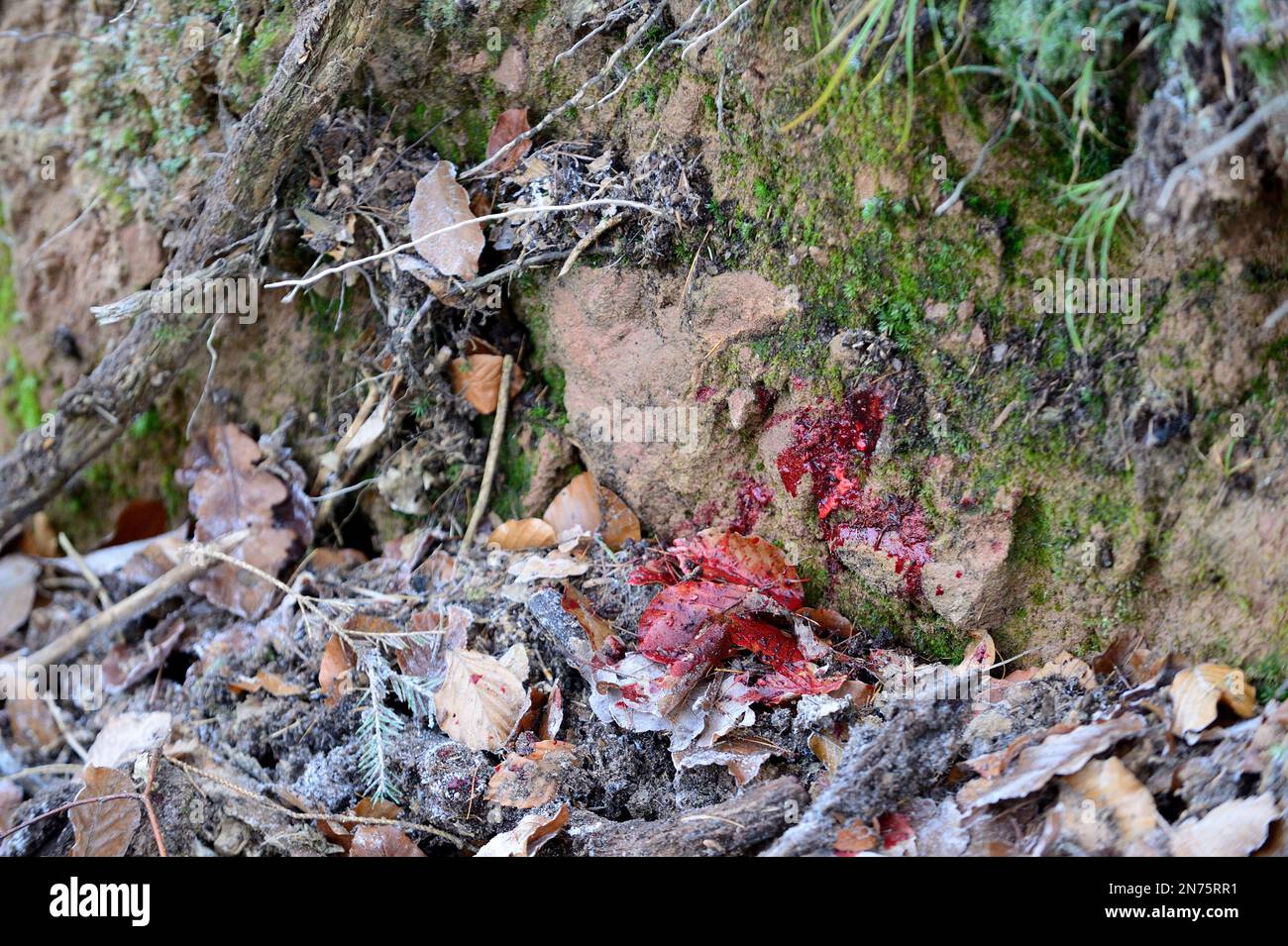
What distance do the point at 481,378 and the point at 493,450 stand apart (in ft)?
0.81

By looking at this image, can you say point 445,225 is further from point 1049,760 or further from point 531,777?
point 1049,760

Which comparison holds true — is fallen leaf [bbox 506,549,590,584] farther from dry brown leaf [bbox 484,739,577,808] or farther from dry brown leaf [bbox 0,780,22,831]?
dry brown leaf [bbox 0,780,22,831]

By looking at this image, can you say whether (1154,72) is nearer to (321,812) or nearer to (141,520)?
(321,812)

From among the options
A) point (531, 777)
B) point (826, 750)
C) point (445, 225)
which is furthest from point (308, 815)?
point (445, 225)

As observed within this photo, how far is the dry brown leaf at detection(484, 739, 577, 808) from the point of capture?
2393 mm

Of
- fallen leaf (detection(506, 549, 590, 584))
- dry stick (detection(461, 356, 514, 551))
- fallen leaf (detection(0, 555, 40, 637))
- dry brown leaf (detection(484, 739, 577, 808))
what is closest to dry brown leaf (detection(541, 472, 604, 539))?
fallen leaf (detection(506, 549, 590, 584))

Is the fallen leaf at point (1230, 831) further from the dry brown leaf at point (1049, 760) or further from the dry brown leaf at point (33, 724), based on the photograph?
the dry brown leaf at point (33, 724)

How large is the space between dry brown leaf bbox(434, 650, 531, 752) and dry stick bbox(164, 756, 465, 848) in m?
0.24

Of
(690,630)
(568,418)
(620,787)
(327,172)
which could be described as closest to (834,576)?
(690,630)

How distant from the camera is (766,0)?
7.88 feet

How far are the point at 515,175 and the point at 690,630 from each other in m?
1.51

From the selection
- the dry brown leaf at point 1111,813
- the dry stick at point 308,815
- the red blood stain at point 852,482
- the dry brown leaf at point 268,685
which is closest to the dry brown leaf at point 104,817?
the dry stick at point 308,815

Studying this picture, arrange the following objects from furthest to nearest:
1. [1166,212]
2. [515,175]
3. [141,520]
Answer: [141,520]
[515,175]
[1166,212]

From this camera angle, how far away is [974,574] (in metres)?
2.41
